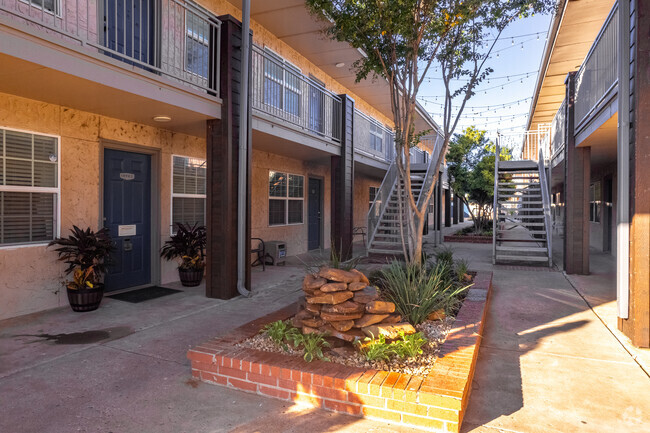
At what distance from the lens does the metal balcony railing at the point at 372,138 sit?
11367 mm

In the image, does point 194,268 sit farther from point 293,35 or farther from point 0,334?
point 293,35

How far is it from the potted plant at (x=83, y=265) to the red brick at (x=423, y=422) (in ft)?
14.4

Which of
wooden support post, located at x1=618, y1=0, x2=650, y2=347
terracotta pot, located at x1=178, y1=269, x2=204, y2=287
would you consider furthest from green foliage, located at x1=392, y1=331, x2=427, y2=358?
terracotta pot, located at x1=178, y1=269, x2=204, y2=287

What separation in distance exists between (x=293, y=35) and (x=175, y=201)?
496 centimetres

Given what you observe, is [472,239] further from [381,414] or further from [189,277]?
[381,414]

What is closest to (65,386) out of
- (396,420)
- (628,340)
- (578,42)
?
(396,420)

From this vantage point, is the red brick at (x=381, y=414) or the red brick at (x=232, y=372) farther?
the red brick at (x=232, y=372)

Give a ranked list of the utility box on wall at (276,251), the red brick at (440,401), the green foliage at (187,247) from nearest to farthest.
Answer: the red brick at (440,401) → the green foliage at (187,247) → the utility box on wall at (276,251)

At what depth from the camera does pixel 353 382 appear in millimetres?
2783

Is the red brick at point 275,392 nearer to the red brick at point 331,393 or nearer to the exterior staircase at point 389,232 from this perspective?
the red brick at point 331,393

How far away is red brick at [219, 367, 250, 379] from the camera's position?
314cm

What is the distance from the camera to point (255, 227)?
930cm

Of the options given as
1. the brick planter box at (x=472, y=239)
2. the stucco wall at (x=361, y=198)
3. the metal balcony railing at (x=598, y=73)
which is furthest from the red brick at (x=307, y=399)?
the brick planter box at (x=472, y=239)

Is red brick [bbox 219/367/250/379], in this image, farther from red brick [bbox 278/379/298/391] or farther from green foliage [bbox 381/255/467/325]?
green foliage [bbox 381/255/467/325]
